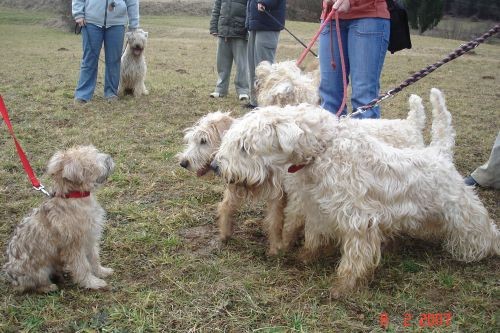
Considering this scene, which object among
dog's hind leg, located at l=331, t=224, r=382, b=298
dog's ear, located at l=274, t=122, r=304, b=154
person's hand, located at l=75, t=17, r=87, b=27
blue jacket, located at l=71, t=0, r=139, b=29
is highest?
blue jacket, located at l=71, t=0, r=139, b=29

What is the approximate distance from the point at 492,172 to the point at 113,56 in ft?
21.8

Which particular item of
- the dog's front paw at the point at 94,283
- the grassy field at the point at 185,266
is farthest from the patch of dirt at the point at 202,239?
the dog's front paw at the point at 94,283

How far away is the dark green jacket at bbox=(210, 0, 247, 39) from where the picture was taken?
28.8ft

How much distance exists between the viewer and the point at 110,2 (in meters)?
8.15

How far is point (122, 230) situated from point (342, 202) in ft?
6.51

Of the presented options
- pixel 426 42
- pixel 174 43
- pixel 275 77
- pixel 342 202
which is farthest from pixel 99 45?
pixel 426 42

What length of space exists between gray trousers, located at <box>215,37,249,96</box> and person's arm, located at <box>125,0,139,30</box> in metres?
1.66

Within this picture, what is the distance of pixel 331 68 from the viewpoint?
4.61 meters

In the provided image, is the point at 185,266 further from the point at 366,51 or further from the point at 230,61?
the point at 230,61

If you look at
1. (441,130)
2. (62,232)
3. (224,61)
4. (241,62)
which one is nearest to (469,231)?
(441,130)

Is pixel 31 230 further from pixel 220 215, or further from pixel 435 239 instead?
pixel 435 239

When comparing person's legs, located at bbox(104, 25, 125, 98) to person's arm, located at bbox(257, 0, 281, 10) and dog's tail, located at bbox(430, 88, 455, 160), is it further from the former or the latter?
dog's tail, located at bbox(430, 88, 455, 160)

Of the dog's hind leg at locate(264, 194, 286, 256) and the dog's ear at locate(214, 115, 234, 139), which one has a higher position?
the dog's ear at locate(214, 115, 234, 139)

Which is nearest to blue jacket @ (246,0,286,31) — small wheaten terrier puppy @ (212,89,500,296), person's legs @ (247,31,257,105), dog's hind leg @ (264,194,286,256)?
person's legs @ (247,31,257,105)
